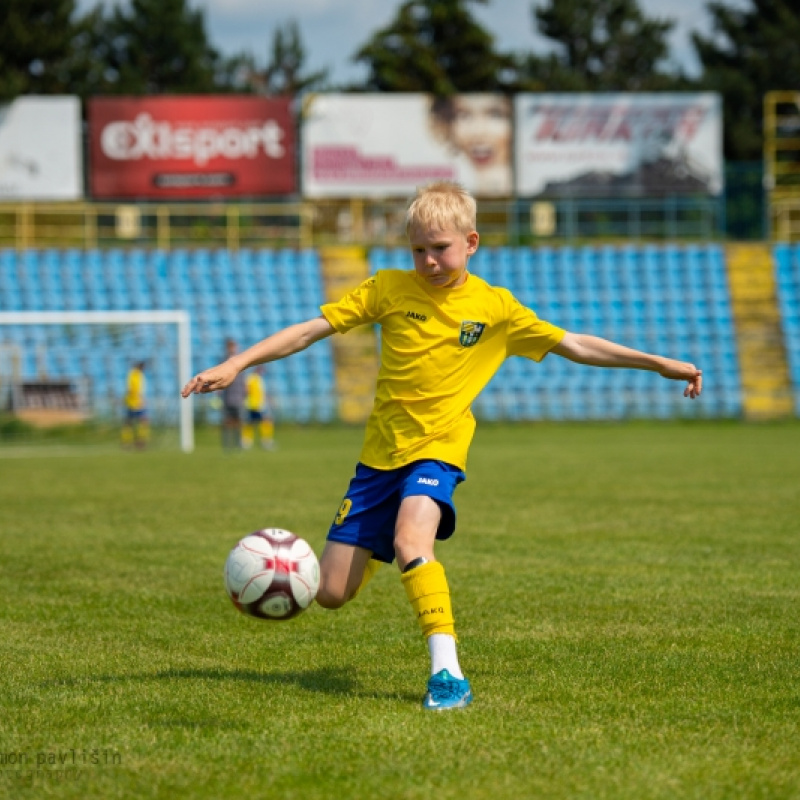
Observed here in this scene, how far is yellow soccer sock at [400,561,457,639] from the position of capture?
502 centimetres

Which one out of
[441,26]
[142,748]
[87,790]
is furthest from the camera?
[441,26]

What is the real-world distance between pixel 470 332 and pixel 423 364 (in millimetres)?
241

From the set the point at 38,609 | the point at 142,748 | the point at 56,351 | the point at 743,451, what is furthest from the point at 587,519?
the point at 56,351

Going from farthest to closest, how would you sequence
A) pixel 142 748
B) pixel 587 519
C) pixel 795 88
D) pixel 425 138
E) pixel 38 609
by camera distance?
pixel 795 88, pixel 425 138, pixel 587 519, pixel 38 609, pixel 142 748

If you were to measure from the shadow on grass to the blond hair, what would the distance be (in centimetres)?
186

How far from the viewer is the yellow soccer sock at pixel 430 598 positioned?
16.5 feet

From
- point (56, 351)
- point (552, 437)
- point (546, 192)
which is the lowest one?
point (552, 437)

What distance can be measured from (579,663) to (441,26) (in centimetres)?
4691

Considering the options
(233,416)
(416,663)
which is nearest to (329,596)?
(416,663)

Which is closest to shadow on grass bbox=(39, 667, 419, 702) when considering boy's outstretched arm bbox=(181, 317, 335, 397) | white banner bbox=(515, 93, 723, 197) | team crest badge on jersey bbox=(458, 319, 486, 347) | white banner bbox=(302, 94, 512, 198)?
boy's outstretched arm bbox=(181, 317, 335, 397)

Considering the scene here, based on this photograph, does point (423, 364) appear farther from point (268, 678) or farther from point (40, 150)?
point (40, 150)

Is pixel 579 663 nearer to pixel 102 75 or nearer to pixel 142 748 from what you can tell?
pixel 142 748

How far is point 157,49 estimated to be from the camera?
181ft

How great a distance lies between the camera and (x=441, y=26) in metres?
50.2
